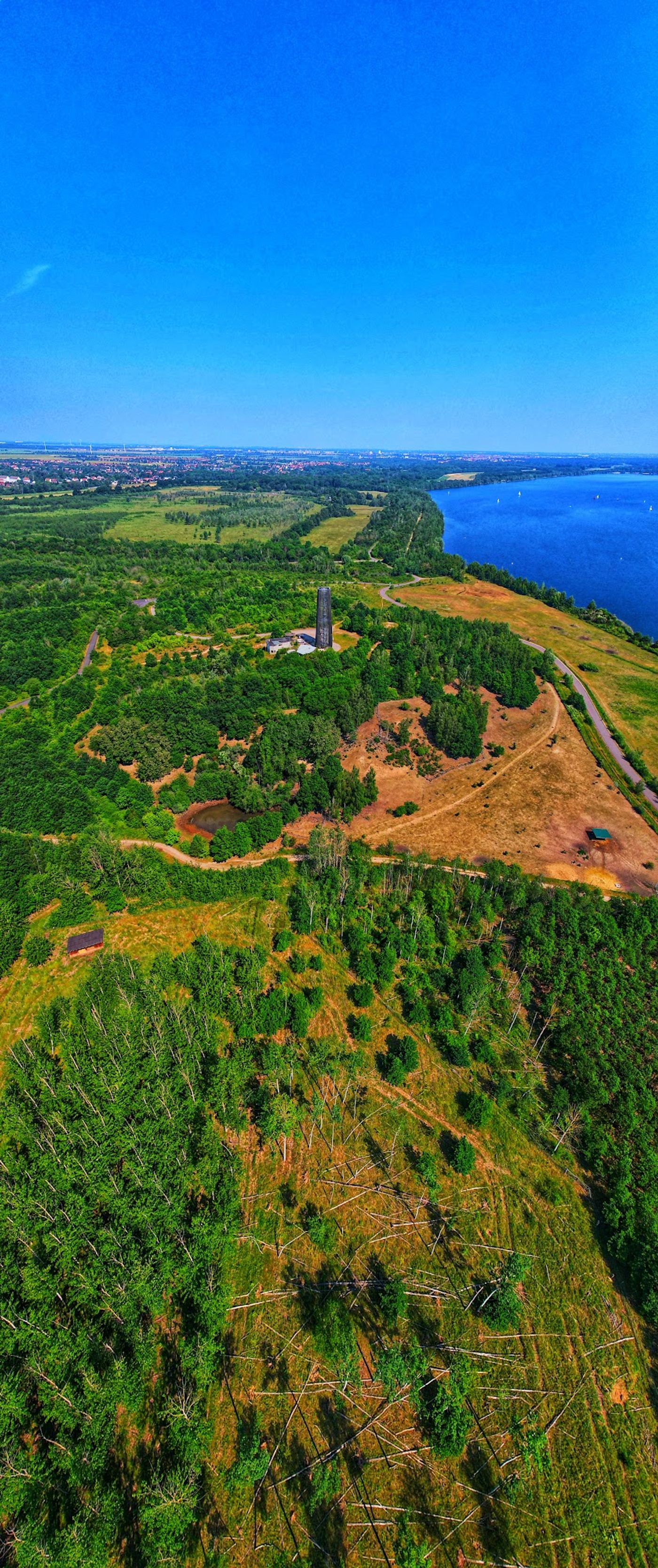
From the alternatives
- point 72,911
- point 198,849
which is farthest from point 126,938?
point 198,849

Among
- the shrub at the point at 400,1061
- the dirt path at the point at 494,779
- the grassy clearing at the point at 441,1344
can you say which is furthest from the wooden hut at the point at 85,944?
the dirt path at the point at 494,779

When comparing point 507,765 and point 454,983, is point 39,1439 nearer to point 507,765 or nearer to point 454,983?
point 454,983

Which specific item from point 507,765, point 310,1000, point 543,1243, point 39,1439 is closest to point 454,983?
point 310,1000

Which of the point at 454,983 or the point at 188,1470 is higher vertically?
the point at 454,983

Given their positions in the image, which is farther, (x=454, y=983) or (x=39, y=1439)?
(x=454, y=983)

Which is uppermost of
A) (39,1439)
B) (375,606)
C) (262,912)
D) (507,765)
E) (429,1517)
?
(375,606)

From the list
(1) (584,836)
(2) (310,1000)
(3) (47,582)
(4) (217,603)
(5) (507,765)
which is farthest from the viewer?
(3) (47,582)

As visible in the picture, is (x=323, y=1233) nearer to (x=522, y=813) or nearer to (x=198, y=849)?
(x=198, y=849)
